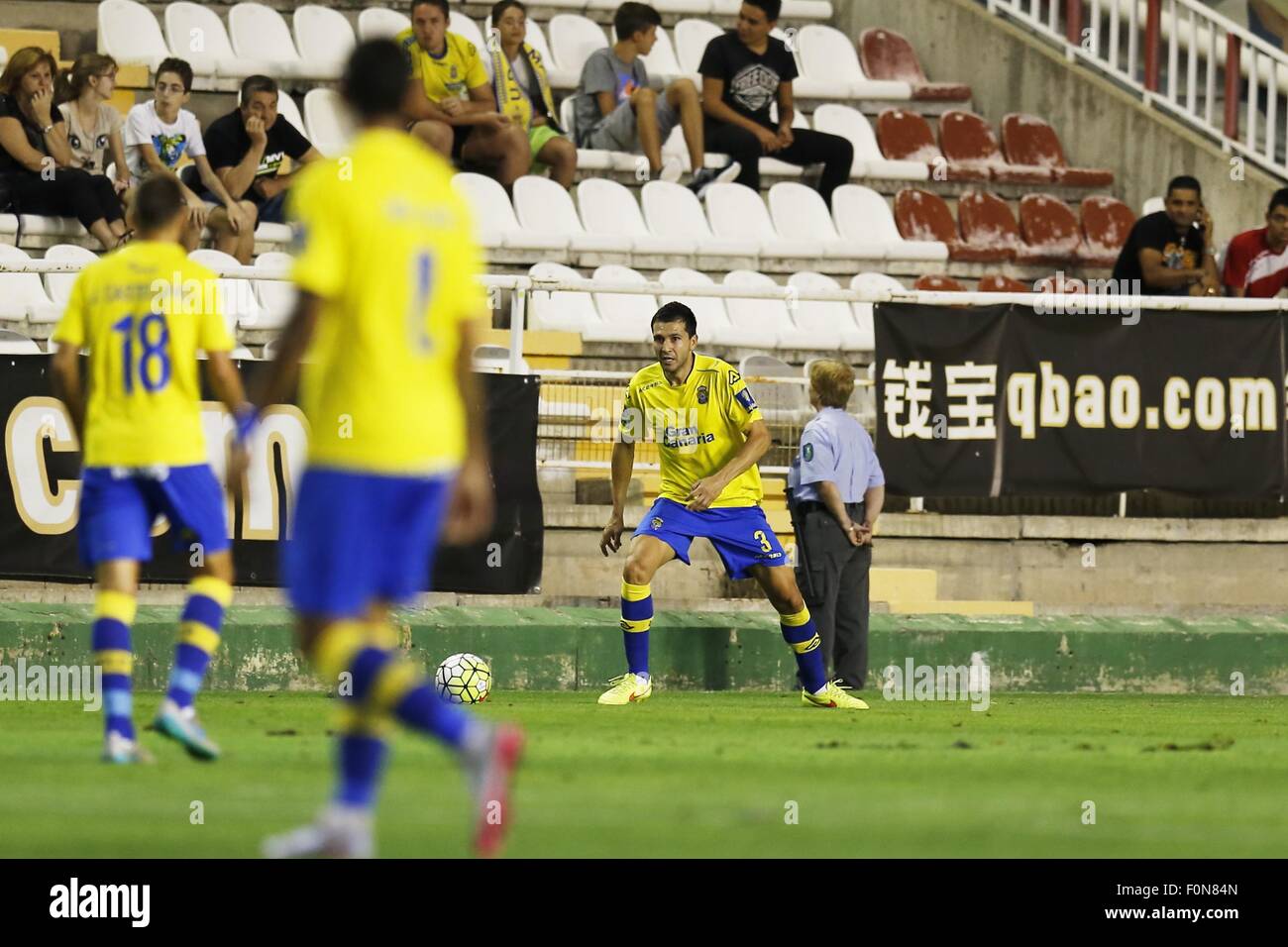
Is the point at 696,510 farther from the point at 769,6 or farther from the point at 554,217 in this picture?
the point at 769,6

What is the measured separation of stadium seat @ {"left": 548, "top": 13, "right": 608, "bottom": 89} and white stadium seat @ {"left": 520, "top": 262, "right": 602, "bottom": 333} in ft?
13.5

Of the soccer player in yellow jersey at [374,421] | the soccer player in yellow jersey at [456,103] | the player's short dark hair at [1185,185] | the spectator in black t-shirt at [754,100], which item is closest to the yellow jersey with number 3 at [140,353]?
the soccer player in yellow jersey at [374,421]

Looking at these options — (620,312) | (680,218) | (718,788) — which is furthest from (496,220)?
(718,788)

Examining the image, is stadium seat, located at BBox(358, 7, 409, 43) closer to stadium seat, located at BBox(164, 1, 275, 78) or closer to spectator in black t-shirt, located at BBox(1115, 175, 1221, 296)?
stadium seat, located at BBox(164, 1, 275, 78)

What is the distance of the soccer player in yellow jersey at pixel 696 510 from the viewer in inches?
497

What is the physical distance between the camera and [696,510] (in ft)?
41.1

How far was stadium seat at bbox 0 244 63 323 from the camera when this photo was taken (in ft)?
51.2

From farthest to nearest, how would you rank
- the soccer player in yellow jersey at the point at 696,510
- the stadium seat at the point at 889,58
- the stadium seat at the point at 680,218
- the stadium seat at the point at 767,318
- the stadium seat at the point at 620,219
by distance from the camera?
the stadium seat at the point at 889,58 < the stadium seat at the point at 680,218 < the stadium seat at the point at 620,219 < the stadium seat at the point at 767,318 < the soccer player in yellow jersey at the point at 696,510

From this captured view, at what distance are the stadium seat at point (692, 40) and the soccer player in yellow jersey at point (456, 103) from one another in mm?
3206

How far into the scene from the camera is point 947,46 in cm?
2311

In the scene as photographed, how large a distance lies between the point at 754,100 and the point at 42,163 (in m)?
6.63

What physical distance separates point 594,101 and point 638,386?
800 cm

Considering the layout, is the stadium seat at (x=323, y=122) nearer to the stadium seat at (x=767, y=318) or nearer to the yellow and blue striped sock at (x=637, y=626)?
the stadium seat at (x=767, y=318)

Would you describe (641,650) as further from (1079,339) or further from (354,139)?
(354,139)
